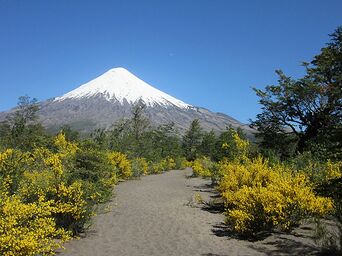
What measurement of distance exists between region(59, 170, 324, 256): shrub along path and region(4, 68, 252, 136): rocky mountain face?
132 m

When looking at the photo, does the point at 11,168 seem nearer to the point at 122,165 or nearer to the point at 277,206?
the point at 277,206

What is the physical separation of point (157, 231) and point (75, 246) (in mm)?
Result: 2646

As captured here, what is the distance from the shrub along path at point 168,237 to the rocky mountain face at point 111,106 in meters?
132

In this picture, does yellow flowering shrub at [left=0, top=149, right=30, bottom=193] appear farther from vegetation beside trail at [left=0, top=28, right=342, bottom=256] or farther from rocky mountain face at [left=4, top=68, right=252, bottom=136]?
rocky mountain face at [left=4, top=68, right=252, bottom=136]

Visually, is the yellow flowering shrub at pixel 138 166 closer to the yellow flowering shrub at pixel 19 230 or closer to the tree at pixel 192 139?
the yellow flowering shrub at pixel 19 230

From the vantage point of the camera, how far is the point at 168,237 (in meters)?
10.5

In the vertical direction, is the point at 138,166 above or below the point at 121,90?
below

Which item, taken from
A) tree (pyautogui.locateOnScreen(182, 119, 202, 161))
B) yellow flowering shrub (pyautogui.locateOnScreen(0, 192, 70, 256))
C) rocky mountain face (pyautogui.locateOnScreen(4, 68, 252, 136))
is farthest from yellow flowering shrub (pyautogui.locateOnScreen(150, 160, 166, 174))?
rocky mountain face (pyautogui.locateOnScreen(4, 68, 252, 136))

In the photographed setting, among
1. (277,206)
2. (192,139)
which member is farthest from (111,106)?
(277,206)

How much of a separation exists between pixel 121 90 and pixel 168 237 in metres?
175

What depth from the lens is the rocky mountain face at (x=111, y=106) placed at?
157m

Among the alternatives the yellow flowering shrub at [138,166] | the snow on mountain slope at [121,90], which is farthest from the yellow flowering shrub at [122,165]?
the snow on mountain slope at [121,90]

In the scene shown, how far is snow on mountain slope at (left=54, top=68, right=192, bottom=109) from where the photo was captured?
178m

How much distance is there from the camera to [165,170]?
4244 centimetres
